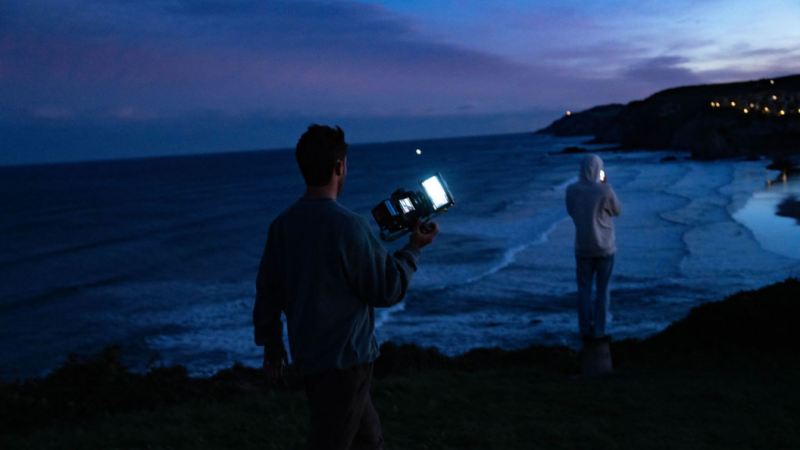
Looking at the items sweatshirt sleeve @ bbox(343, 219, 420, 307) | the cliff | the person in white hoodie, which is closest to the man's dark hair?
sweatshirt sleeve @ bbox(343, 219, 420, 307)

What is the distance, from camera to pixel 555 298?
15.7 metres

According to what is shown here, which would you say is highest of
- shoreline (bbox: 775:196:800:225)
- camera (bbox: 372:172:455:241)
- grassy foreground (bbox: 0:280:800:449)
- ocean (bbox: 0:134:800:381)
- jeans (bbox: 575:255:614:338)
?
camera (bbox: 372:172:455:241)

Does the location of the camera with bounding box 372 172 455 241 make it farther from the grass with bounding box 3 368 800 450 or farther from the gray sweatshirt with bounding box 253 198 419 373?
the grass with bounding box 3 368 800 450

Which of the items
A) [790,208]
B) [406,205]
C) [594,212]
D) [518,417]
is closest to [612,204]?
[594,212]

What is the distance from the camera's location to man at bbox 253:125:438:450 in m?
2.84

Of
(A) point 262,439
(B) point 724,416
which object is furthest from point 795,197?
(A) point 262,439

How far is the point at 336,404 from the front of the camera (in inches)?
114

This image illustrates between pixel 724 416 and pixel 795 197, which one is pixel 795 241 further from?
pixel 724 416

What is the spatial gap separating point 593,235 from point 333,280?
4844mm

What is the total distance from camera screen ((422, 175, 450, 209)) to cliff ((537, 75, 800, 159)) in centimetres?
7155

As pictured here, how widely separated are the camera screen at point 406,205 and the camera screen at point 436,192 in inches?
6.2

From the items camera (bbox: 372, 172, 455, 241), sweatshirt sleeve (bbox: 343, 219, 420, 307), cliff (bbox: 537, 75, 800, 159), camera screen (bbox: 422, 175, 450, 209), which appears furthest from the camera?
cliff (bbox: 537, 75, 800, 159)

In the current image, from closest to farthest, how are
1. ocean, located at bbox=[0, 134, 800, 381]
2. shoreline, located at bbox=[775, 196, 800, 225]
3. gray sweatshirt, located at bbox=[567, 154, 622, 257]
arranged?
gray sweatshirt, located at bbox=[567, 154, 622, 257]
ocean, located at bbox=[0, 134, 800, 381]
shoreline, located at bbox=[775, 196, 800, 225]

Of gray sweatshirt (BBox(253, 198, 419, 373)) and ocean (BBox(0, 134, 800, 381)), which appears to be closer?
gray sweatshirt (BBox(253, 198, 419, 373))
